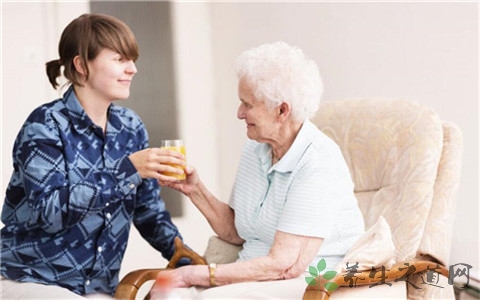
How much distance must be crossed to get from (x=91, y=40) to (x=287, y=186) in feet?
2.46

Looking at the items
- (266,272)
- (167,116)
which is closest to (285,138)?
(266,272)

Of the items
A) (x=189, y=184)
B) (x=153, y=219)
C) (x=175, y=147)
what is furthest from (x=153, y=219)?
(x=175, y=147)

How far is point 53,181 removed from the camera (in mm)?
2094

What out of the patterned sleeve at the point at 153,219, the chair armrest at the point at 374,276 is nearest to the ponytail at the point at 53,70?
the patterned sleeve at the point at 153,219

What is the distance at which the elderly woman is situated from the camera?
2.06m

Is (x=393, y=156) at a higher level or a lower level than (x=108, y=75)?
lower

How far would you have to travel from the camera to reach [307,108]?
7.07 ft

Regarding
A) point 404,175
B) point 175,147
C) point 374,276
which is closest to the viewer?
point 374,276

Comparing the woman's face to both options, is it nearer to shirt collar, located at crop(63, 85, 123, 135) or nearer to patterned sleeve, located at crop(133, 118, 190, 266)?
shirt collar, located at crop(63, 85, 123, 135)

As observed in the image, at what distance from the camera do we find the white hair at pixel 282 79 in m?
2.14

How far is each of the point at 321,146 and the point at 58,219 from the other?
2.64 ft

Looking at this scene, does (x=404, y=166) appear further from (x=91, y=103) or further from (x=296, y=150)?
(x=91, y=103)

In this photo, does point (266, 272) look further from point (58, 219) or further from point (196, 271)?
point (58, 219)

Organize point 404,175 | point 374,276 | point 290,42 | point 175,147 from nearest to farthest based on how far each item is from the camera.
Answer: point 374,276
point 175,147
point 404,175
point 290,42
